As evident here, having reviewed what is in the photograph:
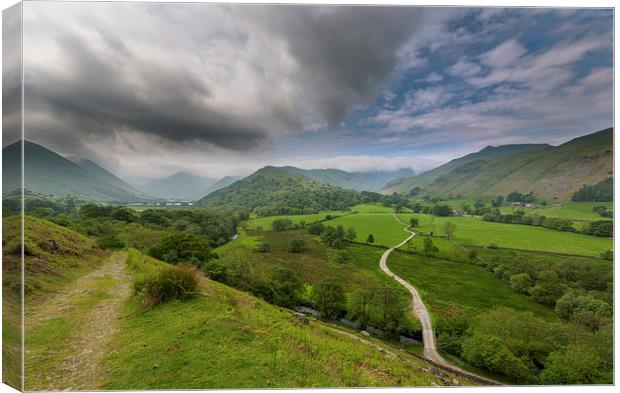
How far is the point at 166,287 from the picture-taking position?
4.10 m

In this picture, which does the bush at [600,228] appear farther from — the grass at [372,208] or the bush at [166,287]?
the bush at [166,287]

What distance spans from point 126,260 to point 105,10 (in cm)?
652

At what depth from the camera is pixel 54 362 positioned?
107 inches

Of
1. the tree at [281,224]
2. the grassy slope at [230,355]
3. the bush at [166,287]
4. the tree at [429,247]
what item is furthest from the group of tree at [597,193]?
the bush at [166,287]

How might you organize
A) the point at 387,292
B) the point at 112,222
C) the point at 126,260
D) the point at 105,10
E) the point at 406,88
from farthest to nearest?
1. the point at 112,222
2. the point at 126,260
3. the point at 387,292
4. the point at 406,88
5. the point at 105,10

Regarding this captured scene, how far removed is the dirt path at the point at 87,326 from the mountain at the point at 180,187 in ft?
13.3

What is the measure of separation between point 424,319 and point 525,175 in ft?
21.0

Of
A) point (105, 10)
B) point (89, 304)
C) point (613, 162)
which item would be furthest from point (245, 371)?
point (613, 162)

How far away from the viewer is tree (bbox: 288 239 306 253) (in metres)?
7.09

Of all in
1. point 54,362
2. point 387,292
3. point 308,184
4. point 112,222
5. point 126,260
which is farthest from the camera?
point 308,184

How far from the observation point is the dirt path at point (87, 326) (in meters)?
2.61

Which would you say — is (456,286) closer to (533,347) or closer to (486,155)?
(533,347)

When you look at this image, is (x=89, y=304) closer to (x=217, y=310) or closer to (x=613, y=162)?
(x=217, y=310)

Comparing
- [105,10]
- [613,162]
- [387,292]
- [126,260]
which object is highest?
[105,10]
